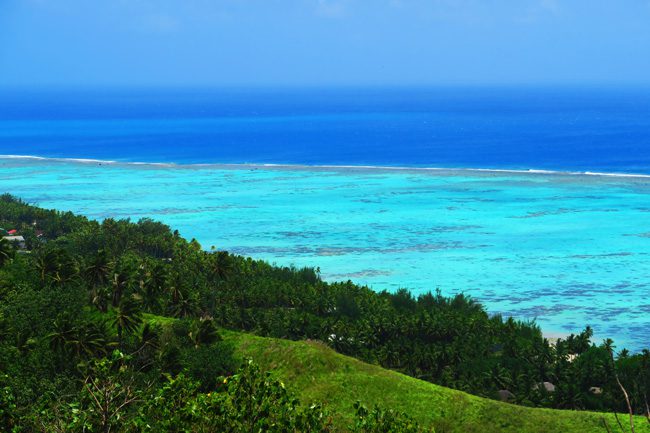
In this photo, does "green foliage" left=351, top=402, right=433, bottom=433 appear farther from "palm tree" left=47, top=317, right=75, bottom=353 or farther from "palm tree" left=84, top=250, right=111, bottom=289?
"palm tree" left=84, top=250, right=111, bottom=289

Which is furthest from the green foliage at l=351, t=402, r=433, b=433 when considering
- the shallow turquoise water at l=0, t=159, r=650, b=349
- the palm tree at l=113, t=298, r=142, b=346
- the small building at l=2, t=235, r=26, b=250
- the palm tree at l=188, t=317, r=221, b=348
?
the small building at l=2, t=235, r=26, b=250

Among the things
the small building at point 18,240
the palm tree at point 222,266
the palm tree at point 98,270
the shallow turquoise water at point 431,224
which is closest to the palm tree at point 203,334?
the palm tree at point 98,270

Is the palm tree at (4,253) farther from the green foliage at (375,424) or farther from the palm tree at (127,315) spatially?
the green foliage at (375,424)

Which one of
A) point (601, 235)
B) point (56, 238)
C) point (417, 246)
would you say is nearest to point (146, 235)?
point (56, 238)

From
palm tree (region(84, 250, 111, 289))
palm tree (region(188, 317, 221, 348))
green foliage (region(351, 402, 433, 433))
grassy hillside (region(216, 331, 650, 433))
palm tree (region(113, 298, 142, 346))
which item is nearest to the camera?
green foliage (region(351, 402, 433, 433))

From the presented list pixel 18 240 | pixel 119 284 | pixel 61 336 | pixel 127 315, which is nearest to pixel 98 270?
pixel 119 284

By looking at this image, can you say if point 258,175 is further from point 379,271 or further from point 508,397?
point 508,397
